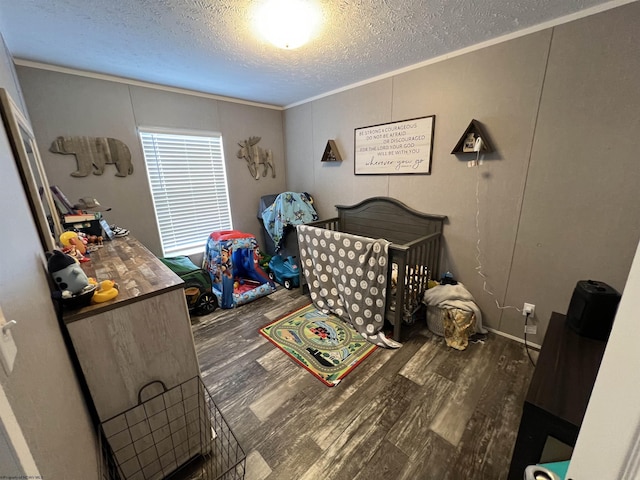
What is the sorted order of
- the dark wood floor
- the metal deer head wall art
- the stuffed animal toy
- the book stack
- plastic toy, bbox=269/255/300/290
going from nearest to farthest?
the stuffed animal toy < the dark wood floor < the book stack < plastic toy, bbox=269/255/300/290 < the metal deer head wall art

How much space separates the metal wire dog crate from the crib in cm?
145

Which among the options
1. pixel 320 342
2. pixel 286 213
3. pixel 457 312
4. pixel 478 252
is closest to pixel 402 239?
pixel 478 252

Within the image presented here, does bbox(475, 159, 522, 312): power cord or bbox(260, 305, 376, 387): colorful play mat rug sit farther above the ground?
bbox(475, 159, 522, 312): power cord

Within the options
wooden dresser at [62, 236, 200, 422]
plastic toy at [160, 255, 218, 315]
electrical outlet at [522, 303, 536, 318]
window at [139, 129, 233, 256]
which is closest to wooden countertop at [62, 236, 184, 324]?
wooden dresser at [62, 236, 200, 422]

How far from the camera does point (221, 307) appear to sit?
108 inches

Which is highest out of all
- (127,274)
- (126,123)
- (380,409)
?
(126,123)

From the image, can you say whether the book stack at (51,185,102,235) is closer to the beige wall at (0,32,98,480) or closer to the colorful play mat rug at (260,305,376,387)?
the beige wall at (0,32,98,480)

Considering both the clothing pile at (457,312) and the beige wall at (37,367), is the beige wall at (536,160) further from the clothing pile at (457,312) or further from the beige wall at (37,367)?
the beige wall at (37,367)

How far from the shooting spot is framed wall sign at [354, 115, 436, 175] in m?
2.31

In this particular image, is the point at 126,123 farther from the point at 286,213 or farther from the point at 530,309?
the point at 530,309

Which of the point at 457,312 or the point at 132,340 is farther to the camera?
the point at 457,312

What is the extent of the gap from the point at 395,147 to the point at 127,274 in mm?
2394

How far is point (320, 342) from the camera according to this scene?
7.09 ft

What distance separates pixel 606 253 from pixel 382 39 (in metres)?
2.08
